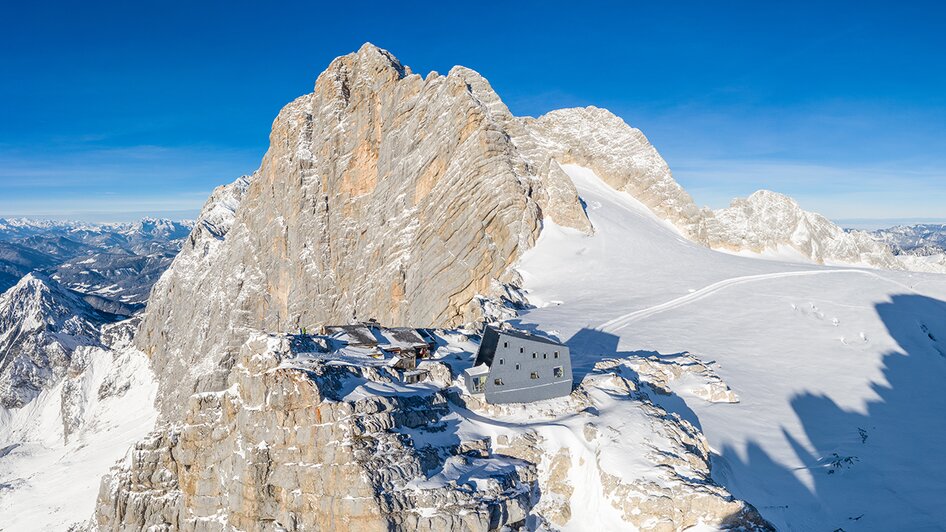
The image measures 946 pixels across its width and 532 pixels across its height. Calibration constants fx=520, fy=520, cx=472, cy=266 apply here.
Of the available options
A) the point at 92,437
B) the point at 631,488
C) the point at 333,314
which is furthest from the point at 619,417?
the point at 92,437

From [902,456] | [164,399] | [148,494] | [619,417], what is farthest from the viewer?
[164,399]

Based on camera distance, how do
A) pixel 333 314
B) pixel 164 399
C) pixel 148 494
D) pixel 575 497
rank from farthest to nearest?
pixel 164 399, pixel 333 314, pixel 148 494, pixel 575 497

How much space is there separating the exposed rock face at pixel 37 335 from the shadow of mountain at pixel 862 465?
506 feet

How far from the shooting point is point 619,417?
80.9ft

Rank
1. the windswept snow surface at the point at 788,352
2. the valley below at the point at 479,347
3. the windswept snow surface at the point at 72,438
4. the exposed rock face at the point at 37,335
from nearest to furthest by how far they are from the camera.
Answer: the valley below at the point at 479,347, the windswept snow surface at the point at 788,352, the windswept snow surface at the point at 72,438, the exposed rock face at the point at 37,335

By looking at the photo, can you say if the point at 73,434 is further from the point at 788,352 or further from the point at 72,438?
the point at 788,352

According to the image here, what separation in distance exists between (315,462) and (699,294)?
40815mm

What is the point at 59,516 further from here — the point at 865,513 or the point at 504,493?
the point at 865,513

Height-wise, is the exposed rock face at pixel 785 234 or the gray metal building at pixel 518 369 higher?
the exposed rock face at pixel 785 234

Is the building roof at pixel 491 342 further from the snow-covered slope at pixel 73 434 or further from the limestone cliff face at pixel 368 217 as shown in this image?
the snow-covered slope at pixel 73 434

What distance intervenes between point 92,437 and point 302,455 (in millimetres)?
112934

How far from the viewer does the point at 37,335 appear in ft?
448

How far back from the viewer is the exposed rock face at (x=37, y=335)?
124 m

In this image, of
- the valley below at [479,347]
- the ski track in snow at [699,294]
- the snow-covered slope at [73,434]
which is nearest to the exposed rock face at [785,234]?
the valley below at [479,347]
